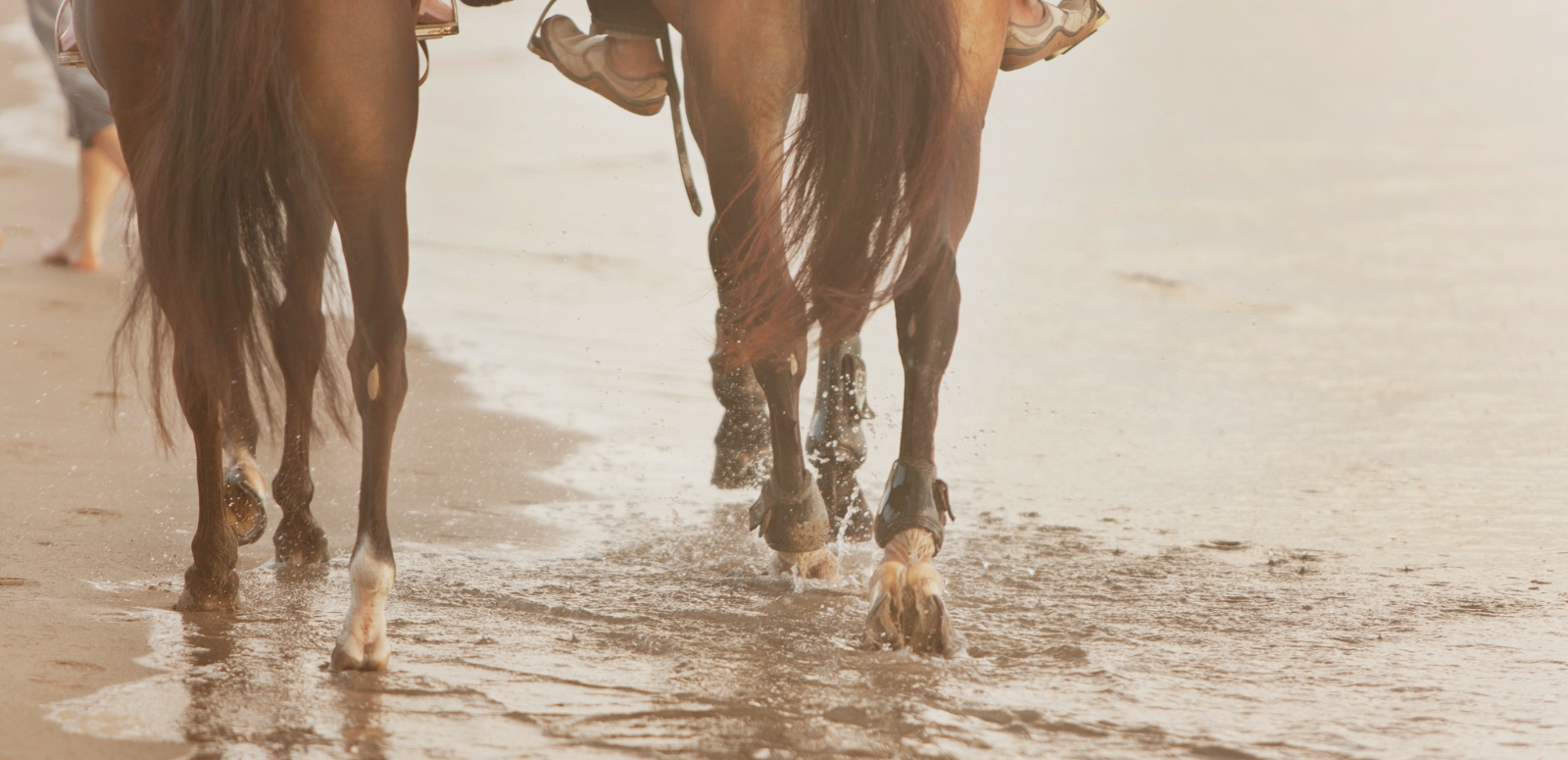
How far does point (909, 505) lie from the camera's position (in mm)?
3387

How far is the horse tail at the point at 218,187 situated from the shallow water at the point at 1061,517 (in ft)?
2.08

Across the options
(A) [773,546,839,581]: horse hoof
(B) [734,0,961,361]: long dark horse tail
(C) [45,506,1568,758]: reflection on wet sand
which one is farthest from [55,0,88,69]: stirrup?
(A) [773,546,839,581]: horse hoof

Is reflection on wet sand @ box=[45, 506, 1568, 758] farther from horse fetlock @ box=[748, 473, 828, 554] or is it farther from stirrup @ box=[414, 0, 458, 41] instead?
stirrup @ box=[414, 0, 458, 41]

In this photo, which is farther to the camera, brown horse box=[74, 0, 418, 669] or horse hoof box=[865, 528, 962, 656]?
horse hoof box=[865, 528, 962, 656]

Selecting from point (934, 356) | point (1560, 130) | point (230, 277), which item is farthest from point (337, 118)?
point (1560, 130)

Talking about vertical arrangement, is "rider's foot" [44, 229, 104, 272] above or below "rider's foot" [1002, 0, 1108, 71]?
below

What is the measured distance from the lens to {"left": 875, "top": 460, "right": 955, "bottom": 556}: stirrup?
3.38 meters

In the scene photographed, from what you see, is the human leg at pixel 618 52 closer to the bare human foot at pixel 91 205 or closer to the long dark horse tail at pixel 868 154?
the long dark horse tail at pixel 868 154

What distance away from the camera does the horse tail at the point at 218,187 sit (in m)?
3.05

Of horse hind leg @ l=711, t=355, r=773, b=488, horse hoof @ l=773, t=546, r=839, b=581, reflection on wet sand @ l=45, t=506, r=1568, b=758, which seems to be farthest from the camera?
horse hind leg @ l=711, t=355, r=773, b=488

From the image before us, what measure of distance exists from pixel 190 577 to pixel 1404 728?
2.48 metres

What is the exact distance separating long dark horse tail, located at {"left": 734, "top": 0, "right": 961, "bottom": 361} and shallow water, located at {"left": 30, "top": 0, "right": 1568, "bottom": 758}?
0.65m

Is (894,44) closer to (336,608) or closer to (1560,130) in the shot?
(336,608)

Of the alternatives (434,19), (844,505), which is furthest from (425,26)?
(844,505)
